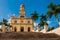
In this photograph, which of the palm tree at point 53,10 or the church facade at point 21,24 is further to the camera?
the church facade at point 21,24

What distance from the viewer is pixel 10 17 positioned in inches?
2778

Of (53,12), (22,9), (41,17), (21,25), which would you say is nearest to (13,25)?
(21,25)

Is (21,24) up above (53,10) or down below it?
below

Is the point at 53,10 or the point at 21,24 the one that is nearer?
the point at 53,10

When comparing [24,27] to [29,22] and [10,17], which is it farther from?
[10,17]

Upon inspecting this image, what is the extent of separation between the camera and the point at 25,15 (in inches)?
2862

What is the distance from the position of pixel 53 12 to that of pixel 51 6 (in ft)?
5.95

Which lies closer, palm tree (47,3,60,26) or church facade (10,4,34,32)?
palm tree (47,3,60,26)

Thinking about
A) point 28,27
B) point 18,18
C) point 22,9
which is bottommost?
point 28,27

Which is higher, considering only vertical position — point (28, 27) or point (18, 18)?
point (18, 18)

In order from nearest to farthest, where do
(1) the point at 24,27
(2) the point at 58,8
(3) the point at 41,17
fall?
(2) the point at 58,8, (3) the point at 41,17, (1) the point at 24,27

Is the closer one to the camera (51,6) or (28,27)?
(51,6)

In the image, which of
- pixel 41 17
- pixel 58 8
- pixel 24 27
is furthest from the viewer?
pixel 24 27

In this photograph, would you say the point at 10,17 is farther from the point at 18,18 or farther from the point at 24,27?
the point at 24,27
